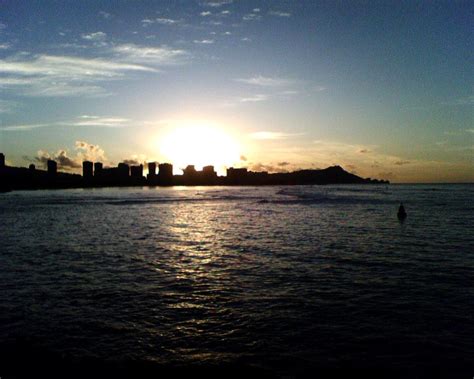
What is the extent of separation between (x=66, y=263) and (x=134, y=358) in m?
17.4

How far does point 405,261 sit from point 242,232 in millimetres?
21350

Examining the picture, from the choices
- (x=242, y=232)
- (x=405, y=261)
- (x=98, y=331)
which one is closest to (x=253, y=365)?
(x=98, y=331)

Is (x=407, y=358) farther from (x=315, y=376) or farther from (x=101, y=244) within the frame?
(x=101, y=244)

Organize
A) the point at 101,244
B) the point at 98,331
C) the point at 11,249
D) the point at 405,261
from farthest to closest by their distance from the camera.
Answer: the point at 101,244, the point at 11,249, the point at 405,261, the point at 98,331

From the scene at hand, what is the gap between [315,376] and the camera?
10.4 meters

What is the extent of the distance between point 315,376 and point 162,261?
60.5 feet

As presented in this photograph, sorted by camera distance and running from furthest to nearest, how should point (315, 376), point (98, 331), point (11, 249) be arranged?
1. point (11, 249)
2. point (98, 331)
3. point (315, 376)

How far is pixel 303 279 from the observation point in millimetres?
21094

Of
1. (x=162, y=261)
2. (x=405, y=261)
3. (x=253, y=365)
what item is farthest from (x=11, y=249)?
(x=405, y=261)

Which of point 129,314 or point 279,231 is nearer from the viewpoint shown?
point 129,314

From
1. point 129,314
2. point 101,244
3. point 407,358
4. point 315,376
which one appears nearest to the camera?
point 315,376

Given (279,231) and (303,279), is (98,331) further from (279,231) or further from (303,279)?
(279,231)

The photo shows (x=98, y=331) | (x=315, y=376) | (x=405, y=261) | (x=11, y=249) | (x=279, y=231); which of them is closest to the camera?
(x=315, y=376)

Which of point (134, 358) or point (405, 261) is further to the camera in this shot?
point (405, 261)
